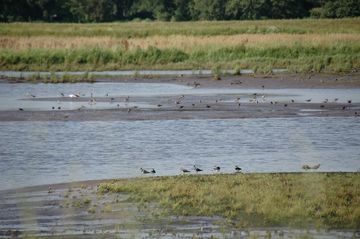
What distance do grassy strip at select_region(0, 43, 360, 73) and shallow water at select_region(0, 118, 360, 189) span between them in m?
16.5

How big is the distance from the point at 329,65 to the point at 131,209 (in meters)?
26.2

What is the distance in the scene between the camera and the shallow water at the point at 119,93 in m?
27.6

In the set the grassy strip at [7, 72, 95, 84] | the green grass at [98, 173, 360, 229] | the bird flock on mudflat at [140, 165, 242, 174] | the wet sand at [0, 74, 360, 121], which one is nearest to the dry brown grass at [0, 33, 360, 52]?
the grassy strip at [7, 72, 95, 84]

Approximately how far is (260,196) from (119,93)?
1848 cm

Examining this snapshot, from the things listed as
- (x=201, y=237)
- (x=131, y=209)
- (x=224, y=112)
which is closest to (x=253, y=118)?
(x=224, y=112)

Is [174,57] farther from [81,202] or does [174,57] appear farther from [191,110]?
[81,202]

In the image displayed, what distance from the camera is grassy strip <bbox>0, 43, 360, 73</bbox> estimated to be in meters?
39.9

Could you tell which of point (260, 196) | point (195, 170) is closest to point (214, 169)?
point (195, 170)

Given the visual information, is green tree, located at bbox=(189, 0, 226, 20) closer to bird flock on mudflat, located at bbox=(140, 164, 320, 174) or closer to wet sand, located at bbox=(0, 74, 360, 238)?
bird flock on mudflat, located at bbox=(140, 164, 320, 174)

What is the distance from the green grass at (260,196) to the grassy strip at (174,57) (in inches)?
973

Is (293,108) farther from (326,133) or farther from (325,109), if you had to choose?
(326,133)

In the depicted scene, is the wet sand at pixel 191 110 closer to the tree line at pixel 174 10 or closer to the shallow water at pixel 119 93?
the shallow water at pixel 119 93

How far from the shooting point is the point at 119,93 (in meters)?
30.9

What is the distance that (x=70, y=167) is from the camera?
16.4 m
